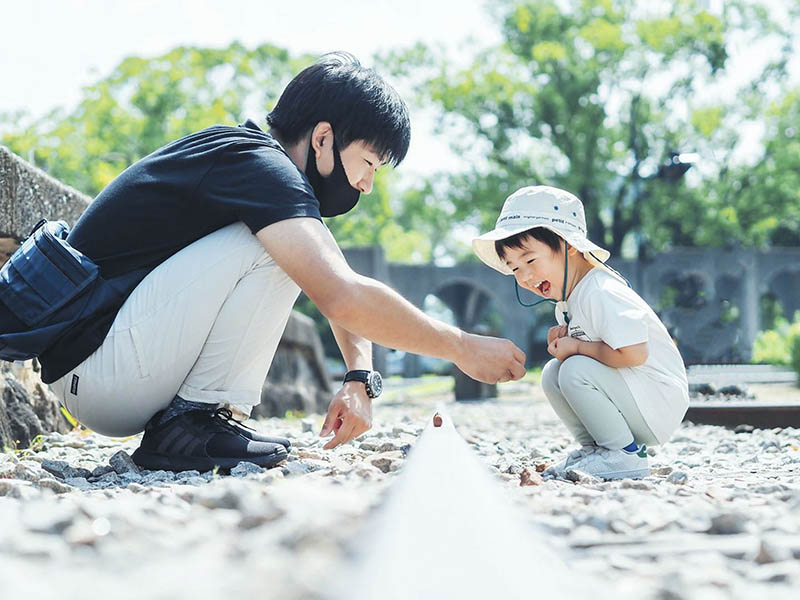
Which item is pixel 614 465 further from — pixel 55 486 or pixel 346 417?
pixel 55 486

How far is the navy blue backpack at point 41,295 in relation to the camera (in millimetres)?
2494

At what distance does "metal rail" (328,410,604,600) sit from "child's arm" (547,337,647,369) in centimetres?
141

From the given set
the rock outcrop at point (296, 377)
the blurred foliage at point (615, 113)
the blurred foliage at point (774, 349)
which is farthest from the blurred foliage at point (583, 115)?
the rock outcrop at point (296, 377)

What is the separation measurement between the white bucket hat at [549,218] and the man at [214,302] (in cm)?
51

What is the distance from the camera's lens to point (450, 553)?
978mm

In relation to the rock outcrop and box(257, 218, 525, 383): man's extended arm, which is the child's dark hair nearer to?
box(257, 218, 525, 383): man's extended arm

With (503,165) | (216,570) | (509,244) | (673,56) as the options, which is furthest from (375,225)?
(216,570)

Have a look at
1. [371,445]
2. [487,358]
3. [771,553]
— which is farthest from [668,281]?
[771,553]

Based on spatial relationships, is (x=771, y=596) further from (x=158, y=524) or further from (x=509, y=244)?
(x=509, y=244)

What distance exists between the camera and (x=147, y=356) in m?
2.56

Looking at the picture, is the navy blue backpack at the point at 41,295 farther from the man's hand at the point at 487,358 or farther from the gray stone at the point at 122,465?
the man's hand at the point at 487,358

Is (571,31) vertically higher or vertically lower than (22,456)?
higher

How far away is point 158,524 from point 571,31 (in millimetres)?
29269

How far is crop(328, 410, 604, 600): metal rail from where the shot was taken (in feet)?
2.78
